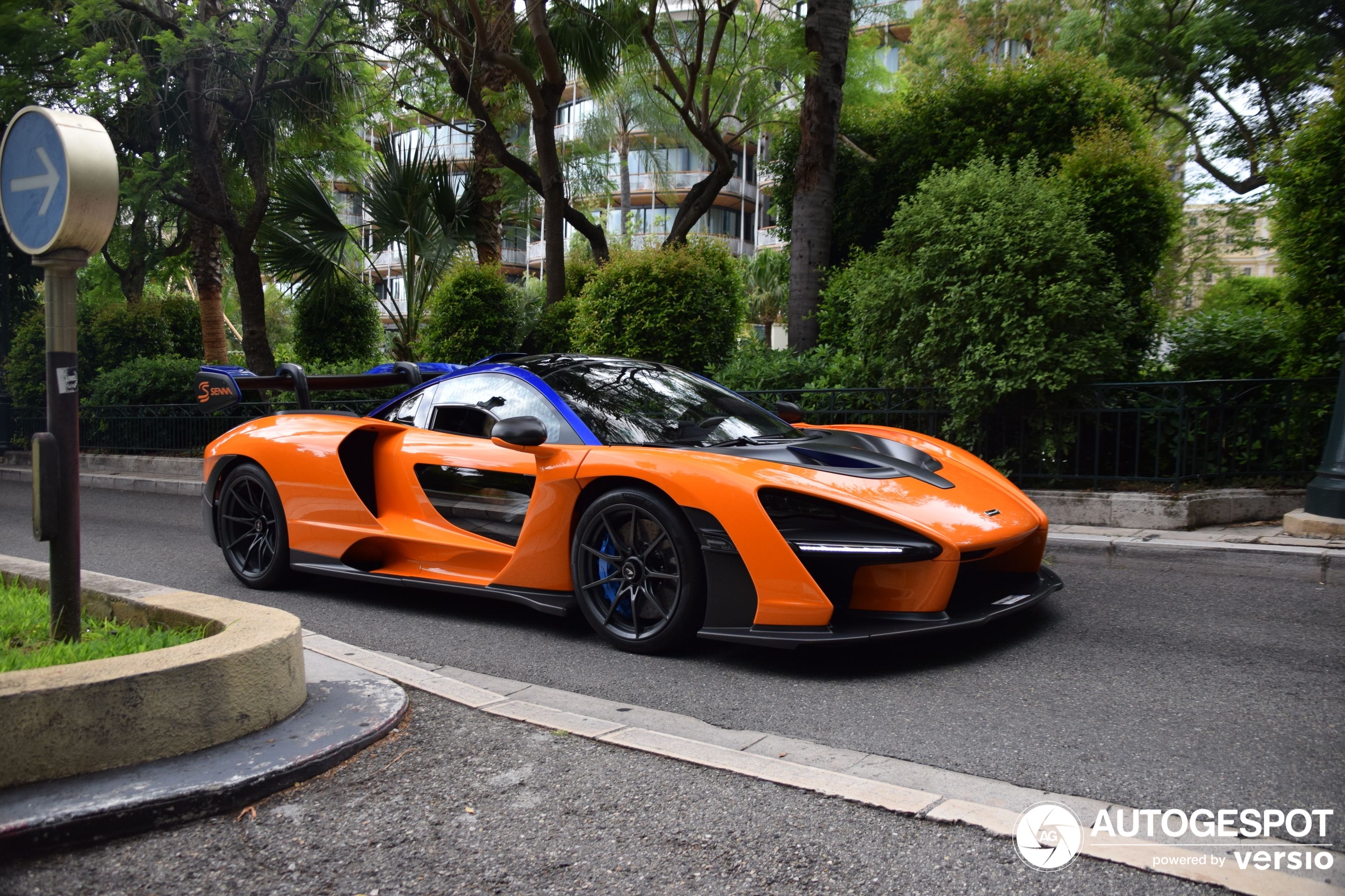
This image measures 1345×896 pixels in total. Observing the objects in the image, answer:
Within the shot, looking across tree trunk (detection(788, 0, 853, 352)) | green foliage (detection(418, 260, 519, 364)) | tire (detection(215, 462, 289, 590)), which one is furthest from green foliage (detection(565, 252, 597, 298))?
tire (detection(215, 462, 289, 590))

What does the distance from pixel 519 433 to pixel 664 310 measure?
6.18 m

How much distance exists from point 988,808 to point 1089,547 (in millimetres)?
4129

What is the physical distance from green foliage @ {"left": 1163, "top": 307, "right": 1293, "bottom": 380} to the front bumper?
480 cm

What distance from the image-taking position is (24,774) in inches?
104

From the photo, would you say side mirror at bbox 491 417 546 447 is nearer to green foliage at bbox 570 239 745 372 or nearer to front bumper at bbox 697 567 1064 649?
front bumper at bbox 697 567 1064 649

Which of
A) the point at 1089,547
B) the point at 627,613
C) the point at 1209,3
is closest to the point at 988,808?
the point at 627,613

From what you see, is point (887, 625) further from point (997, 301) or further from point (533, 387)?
point (997, 301)

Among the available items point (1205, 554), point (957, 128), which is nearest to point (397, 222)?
point (957, 128)

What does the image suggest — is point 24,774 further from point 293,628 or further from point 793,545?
point 793,545

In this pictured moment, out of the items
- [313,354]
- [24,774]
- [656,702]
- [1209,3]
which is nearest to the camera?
[24,774]

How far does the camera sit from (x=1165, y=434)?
24.5ft

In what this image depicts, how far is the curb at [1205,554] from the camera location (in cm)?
548

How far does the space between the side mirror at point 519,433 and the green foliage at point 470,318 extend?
8.17m

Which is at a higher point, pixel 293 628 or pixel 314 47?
pixel 314 47
